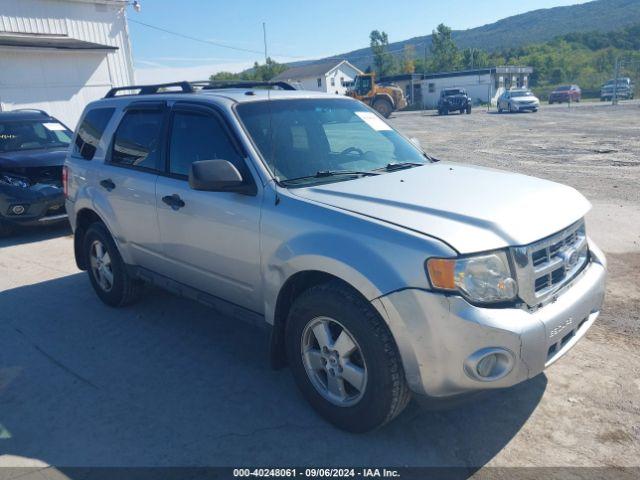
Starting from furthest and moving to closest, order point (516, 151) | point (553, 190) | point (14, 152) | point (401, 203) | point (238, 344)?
1. point (516, 151)
2. point (14, 152)
3. point (238, 344)
4. point (553, 190)
5. point (401, 203)

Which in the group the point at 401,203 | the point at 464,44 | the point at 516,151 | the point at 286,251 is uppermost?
the point at 464,44

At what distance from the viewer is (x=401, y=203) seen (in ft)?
10.1

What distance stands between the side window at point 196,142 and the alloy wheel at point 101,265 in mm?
1512

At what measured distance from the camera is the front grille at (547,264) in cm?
275

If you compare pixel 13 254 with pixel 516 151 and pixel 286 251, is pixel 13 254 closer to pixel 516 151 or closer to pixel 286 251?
pixel 286 251

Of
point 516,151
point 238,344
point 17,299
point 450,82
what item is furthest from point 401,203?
point 450,82

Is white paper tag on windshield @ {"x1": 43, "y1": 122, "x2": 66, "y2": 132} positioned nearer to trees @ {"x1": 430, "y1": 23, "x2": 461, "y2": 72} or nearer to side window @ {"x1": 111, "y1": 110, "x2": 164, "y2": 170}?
side window @ {"x1": 111, "y1": 110, "x2": 164, "y2": 170}

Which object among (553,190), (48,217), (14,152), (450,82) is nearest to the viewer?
(553,190)

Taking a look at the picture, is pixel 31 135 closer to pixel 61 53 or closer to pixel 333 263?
pixel 333 263

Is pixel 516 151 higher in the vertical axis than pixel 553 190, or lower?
lower

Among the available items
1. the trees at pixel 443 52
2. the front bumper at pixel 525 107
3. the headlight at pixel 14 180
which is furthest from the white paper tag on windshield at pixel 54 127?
the trees at pixel 443 52

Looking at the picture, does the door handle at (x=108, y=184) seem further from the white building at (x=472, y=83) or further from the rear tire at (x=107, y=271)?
the white building at (x=472, y=83)

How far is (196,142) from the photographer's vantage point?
13.3 feet

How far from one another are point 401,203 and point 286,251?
73 cm
